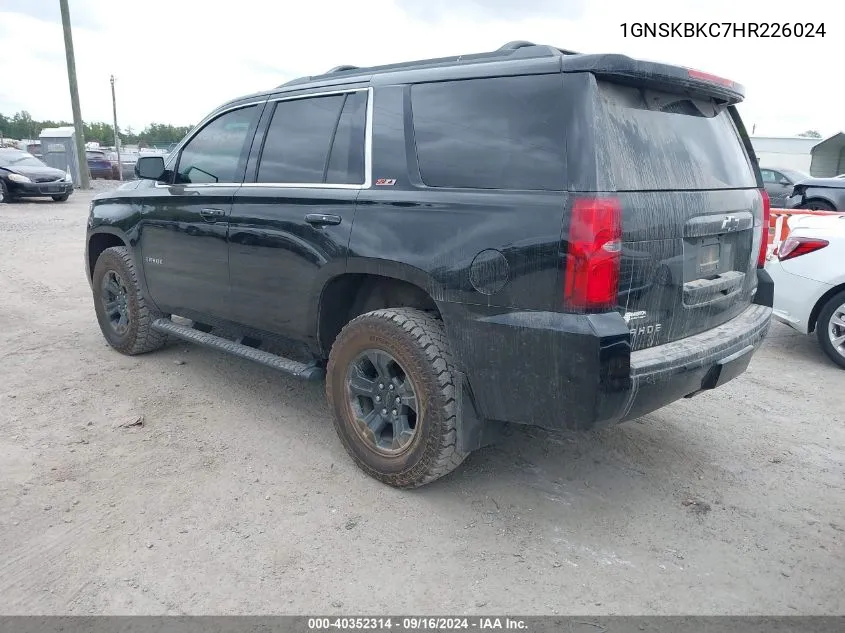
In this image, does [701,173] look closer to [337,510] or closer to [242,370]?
[337,510]

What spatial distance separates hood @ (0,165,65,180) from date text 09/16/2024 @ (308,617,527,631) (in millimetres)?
18832

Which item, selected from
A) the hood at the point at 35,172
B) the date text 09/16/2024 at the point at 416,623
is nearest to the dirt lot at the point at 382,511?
the date text 09/16/2024 at the point at 416,623

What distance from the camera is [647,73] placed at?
2.82 meters

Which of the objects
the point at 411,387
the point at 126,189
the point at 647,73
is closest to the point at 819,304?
the point at 647,73

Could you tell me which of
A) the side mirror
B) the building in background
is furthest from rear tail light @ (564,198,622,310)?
the building in background

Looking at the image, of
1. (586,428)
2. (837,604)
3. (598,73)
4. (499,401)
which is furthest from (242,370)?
(837,604)

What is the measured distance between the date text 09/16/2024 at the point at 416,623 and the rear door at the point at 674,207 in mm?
1217

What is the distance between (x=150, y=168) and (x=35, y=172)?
52.5ft

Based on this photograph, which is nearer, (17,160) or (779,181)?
(17,160)

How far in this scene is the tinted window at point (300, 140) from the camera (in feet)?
12.4

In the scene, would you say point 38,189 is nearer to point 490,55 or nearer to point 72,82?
point 72,82

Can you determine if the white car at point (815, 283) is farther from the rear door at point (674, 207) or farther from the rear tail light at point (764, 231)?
the rear door at point (674, 207)

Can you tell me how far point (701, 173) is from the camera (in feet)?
10.5

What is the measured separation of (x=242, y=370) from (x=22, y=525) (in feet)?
7.16
